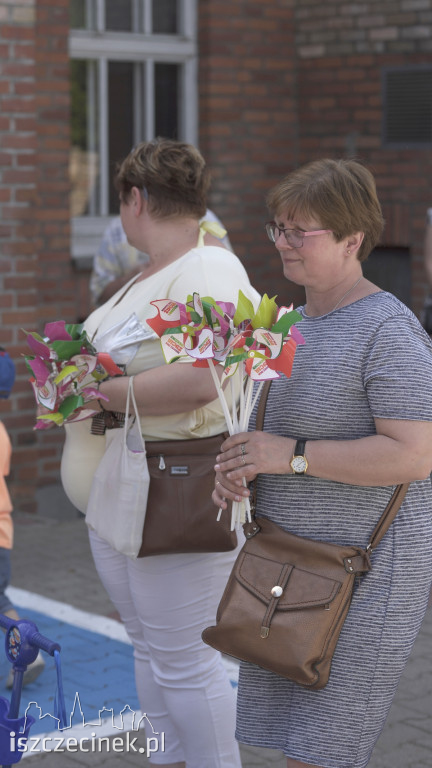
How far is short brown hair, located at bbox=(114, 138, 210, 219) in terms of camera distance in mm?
3551

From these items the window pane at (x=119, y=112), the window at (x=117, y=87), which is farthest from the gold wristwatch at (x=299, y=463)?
the window pane at (x=119, y=112)

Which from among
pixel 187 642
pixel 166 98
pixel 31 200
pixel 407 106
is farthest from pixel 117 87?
pixel 187 642

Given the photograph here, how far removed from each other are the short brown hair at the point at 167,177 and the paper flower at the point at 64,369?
0.47 metres

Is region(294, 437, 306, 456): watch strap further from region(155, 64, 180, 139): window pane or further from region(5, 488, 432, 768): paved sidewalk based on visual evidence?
region(155, 64, 180, 139): window pane

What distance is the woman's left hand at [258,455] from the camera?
274cm

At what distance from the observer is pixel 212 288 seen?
3410 millimetres

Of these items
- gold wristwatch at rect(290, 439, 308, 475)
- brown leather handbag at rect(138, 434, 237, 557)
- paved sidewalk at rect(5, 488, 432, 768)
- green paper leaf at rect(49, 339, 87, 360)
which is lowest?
paved sidewalk at rect(5, 488, 432, 768)

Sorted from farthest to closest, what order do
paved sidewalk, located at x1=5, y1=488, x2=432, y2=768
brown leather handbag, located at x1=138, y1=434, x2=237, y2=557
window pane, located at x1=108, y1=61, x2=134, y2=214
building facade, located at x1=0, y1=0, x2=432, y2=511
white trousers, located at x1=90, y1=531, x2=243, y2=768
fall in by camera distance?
1. window pane, located at x1=108, y1=61, x2=134, y2=214
2. building facade, located at x1=0, y1=0, x2=432, y2=511
3. paved sidewalk, located at x1=5, y1=488, x2=432, y2=768
4. white trousers, located at x1=90, y1=531, x2=243, y2=768
5. brown leather handbag, located at x1=138, y1=434, x2=237, y2=557

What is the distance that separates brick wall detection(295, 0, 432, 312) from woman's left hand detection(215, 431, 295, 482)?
5.77 m

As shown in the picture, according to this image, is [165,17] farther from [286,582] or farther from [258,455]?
[286,582]

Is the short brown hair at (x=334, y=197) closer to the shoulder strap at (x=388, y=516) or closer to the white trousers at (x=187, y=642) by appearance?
the shoulder strap at (x=388, y=516)

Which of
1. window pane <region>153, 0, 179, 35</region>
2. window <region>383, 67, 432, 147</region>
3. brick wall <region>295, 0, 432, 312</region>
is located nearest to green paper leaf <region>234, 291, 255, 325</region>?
brick wall <region>295, 0, 432, 312</region>

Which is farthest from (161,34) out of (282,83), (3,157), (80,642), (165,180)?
(165,180)

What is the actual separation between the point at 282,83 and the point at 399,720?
230 inches
